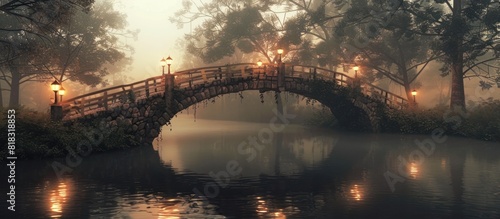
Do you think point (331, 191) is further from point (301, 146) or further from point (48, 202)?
point (301, 146)

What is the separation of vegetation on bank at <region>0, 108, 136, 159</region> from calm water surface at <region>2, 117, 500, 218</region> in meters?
1.01

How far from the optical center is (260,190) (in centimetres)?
1432

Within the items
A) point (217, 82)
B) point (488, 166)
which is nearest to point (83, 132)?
point (217, 82)

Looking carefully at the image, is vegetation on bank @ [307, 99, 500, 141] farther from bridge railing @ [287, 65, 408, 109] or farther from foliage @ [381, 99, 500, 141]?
bridge railing @ [287, 65, 408, 109]

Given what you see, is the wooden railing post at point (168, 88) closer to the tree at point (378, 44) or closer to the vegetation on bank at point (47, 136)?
the vegetation on bank at point (47, 136)

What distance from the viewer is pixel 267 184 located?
50.5 feet

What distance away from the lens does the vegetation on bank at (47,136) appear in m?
20.7

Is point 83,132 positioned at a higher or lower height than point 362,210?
higher

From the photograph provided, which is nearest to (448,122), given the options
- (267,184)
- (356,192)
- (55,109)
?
(356,192)

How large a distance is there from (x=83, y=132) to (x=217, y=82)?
10049mm

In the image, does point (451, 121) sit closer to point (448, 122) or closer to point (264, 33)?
point (448, 122)
